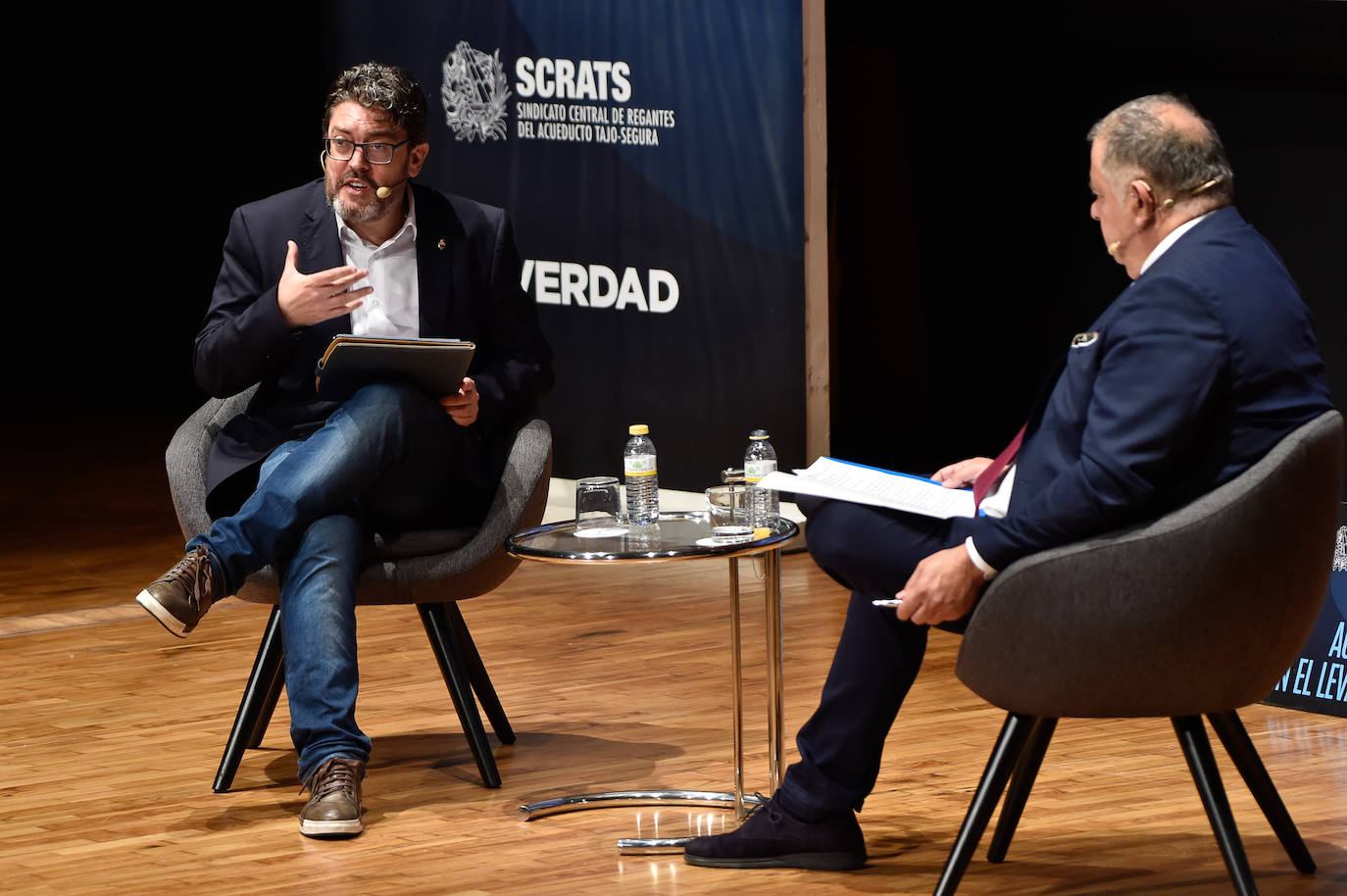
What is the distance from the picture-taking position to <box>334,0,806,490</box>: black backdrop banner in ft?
19.2

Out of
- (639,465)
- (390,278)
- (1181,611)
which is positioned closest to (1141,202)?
(1181,611)

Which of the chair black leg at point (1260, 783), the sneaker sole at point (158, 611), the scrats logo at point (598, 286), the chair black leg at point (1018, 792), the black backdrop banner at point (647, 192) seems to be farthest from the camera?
the scrats logo at point (598, 286)

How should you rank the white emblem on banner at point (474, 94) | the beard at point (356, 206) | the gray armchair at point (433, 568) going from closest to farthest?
the gray armchair at point (433, 568) < the beard at point (356, 206) < the white emblem on banner at point (474, 94)

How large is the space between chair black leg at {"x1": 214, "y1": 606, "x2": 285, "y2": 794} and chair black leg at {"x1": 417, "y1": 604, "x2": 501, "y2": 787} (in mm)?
305

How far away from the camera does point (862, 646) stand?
2.97 metres

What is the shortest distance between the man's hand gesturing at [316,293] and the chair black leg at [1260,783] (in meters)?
1.82

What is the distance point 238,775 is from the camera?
3.84 meters

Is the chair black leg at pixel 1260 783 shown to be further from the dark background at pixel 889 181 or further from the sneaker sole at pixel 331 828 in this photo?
the dark background at pixel 889 181

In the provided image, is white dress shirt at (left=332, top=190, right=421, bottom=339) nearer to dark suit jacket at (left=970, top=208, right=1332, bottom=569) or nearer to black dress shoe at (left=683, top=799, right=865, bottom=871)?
black dress shoe at (left=683, top=799, right=865, bottom=871)

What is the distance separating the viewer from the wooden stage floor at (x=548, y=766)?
3182mm

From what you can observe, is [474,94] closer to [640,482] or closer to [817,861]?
[640,482]

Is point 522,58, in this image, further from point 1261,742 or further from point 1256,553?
point 1256,553

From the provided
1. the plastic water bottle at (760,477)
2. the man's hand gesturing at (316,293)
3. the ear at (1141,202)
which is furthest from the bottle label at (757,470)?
the ear at (1141,202)

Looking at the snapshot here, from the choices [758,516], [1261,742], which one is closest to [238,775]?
[758,516]
